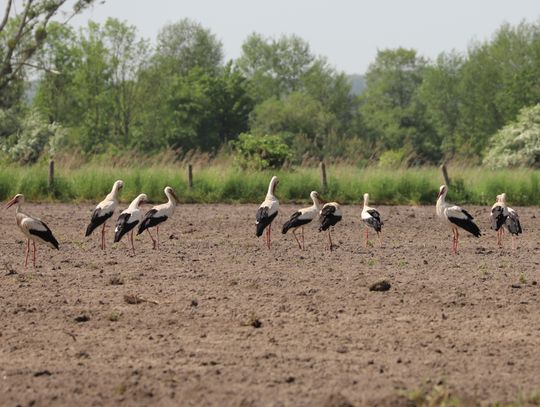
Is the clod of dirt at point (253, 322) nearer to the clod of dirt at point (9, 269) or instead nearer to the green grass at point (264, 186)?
the clod of dirt at point (9, 269)

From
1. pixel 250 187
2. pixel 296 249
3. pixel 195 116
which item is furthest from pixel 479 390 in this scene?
pixel 195 116

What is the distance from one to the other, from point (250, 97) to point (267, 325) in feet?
247

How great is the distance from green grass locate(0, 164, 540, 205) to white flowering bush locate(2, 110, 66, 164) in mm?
14663

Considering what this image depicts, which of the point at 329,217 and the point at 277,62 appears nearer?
the point at 329,217

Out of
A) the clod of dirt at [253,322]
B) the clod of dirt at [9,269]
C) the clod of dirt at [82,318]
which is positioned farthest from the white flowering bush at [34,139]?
the clod of dirt at [253,322]

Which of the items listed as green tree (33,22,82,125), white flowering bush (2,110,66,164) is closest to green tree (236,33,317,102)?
green tree (33,22,82,125)

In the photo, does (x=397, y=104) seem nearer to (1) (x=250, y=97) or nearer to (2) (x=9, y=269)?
(1) (x=250, y=97)

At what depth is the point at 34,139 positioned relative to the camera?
51.0 metres

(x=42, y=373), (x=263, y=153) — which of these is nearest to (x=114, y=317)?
(x=42, y=373)

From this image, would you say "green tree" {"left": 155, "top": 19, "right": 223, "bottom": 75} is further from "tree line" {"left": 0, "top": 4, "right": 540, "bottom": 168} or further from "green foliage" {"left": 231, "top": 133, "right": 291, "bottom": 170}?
"green foliage" {"left": 231, "top": 133, "right": 291, "bottom": 170}

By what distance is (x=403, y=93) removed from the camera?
392 feet

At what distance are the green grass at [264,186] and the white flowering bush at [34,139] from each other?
48.1 feet

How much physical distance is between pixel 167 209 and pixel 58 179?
38.5 feet

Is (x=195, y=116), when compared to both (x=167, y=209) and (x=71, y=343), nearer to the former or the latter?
(x=167, y=209)
